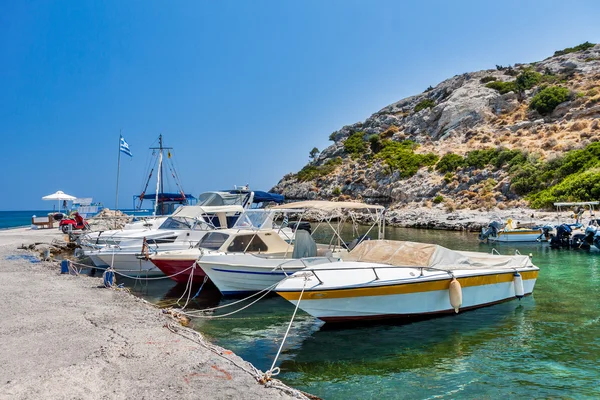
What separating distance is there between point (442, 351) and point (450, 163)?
52.3 metres

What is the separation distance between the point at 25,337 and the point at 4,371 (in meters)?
1.91

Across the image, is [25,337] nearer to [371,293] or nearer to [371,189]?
[371,293]

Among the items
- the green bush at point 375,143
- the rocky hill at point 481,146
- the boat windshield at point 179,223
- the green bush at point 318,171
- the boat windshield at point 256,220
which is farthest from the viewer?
the green bush at point 375,143

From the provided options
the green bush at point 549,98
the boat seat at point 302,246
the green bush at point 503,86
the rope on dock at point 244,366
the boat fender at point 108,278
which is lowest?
the rope on dock at point 244,366

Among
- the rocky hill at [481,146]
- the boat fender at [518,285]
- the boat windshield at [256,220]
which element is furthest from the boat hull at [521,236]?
the boat windshield at [256,220]

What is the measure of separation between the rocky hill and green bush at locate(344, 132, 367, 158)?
0.22 meters

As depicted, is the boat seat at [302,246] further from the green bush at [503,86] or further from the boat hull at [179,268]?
the green bush at [503,86]

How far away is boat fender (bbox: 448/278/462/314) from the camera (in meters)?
10.6

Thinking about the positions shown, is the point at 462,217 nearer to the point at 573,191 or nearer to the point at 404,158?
the point at 573,191

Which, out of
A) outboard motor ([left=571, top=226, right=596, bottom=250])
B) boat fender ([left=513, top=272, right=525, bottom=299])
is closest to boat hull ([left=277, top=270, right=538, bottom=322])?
boat fender ([left=513, top=272, right=525, bottom=299])

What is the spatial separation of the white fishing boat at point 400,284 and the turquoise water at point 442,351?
1.47ft

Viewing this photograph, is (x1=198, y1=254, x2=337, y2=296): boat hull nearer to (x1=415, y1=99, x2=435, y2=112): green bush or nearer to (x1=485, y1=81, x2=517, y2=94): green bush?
(x1=485, y1=81, x2=517, y2=94): green bush

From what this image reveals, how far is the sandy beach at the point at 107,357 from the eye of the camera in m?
6.02

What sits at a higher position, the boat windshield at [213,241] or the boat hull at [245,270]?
the boat windshield at [213,241]
